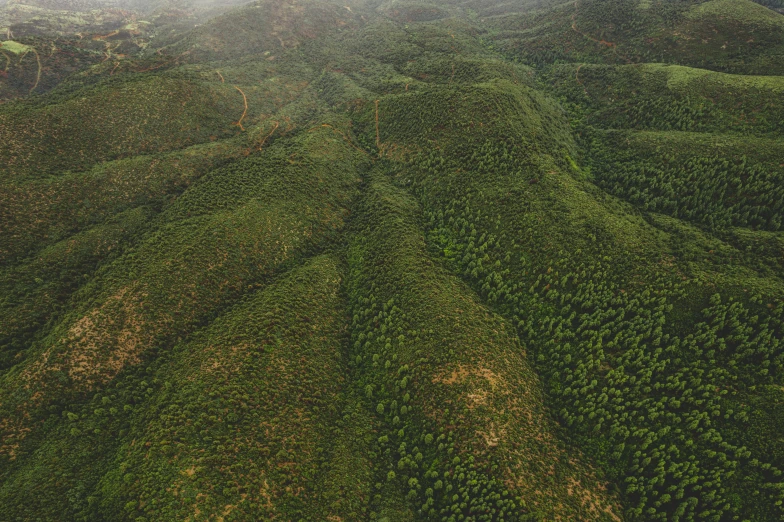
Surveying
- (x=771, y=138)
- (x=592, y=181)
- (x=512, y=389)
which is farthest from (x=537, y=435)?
(x=771, y=138)

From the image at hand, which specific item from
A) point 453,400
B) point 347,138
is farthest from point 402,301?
point 347,138

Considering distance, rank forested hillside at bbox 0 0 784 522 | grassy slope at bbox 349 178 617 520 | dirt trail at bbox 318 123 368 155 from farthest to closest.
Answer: dirt trail at bbox 318 123 368 155
grassy slope at bbox 349 178 617 520
forested hillside at bbox 0 0 784 522

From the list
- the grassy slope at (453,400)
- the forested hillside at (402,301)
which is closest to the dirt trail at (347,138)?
the forested hillside at (402,301)

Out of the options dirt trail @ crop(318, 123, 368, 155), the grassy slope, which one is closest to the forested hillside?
the grassy slope

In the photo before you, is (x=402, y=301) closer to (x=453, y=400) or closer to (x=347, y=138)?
(x=453, y=400)

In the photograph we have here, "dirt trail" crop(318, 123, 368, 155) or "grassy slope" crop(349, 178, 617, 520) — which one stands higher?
"dirt trail" crop(318, 123, 368, 155)

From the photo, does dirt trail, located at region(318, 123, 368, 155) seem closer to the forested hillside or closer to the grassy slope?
the forested hillside

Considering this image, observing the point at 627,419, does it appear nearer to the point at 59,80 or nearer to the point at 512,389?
the point at 512,389

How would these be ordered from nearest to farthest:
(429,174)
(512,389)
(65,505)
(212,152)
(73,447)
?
1. (65,505)
2. (73,447)
3. (512,389)
4. (429,174)
5. (212,152)
